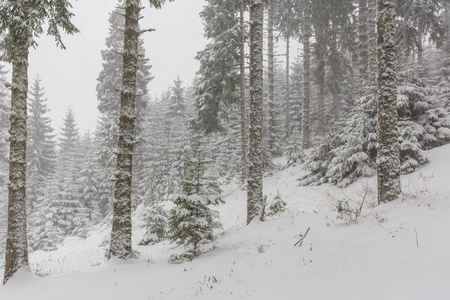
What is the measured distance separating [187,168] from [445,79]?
19222mm

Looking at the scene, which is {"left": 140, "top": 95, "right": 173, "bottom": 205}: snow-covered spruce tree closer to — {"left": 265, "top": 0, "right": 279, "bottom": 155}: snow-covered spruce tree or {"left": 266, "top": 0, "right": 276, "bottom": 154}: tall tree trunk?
{"left": 265, "top": 0, "right": 279, "bottom": 155}: snow-covered spruce tree

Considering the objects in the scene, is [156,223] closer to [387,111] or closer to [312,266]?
[312,266]

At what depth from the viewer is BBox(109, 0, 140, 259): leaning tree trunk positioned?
7055 mm

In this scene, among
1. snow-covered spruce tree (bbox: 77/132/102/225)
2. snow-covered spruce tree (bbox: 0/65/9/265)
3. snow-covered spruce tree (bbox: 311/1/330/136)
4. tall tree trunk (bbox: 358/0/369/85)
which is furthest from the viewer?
snow-covered spruce tree (bbox: 77/132/102/225)

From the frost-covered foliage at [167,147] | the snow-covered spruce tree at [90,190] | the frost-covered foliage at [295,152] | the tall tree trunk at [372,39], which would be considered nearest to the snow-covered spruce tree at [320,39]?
the frost-covered foliage at [295,152]

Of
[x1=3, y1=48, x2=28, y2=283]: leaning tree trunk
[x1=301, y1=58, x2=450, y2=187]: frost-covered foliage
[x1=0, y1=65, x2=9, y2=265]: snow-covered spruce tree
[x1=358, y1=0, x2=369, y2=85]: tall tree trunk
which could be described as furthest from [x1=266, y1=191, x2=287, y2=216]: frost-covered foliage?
[x1=0, y1=65, x2=9, y2=265]: snow-covered spruce tree

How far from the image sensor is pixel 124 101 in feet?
24.4

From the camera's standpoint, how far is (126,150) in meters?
7.31

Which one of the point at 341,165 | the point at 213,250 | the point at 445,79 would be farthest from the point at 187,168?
the point at 445,79

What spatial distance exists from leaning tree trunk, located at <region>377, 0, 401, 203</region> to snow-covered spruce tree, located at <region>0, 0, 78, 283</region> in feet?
25.4

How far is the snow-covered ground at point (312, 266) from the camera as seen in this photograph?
12.2 ft

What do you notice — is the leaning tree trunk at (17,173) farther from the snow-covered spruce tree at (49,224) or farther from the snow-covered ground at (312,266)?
→ the snow-covered spruce tree at (49,224)

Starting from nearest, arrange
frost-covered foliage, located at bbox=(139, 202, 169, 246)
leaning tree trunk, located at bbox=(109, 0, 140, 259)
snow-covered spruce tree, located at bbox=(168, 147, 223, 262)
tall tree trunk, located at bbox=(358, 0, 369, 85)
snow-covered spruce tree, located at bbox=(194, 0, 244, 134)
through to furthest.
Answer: snow-covered spruce tree, located at bbox=(168, 147, 223, 262) < leaning tree trunk, located at bbox=(109, 0, 140, 259) < frost-covered foliage, located at bbox=(139, 202, 169, 246) < snow-covered spruce tree, located at bbox=(194, 0, 244, 134) < tall tree trunk, located at bbox=(358, 0, 369, 85)

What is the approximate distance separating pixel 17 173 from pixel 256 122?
Answer: 6.44m
